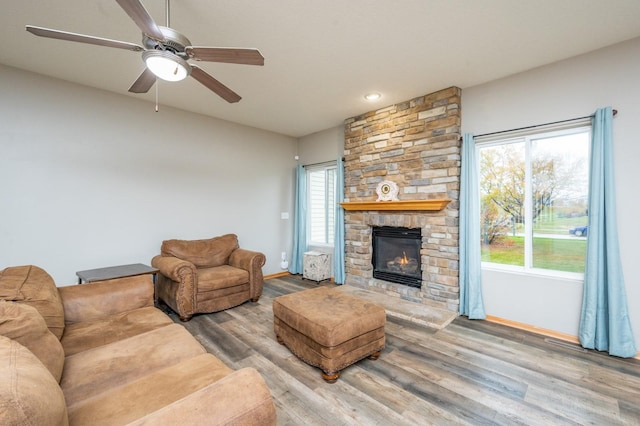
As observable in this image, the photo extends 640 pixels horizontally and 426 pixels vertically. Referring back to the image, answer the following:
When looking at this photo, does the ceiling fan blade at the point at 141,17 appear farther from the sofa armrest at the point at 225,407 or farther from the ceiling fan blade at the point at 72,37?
the sofa armrest at the point at 225,407

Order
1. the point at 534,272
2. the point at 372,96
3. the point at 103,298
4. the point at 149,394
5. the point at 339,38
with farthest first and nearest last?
the point at 372,96 → the point at 534,272 → the point at 339,38 → the point at 103,298 → the point at 149,394

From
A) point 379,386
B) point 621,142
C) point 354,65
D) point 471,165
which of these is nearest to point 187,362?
point 379,386

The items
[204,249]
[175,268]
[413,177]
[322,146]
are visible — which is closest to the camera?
[175,268]

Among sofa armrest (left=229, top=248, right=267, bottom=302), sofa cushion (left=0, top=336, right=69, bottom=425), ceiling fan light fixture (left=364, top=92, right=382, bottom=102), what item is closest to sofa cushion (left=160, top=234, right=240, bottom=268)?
sofa armrest (left=229, top=248, right=267, bottom=302)

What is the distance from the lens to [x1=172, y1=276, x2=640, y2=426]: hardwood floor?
→ 181cm


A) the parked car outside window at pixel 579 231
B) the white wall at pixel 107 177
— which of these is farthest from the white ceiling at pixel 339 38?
the parked car outside window at pixel 579 231

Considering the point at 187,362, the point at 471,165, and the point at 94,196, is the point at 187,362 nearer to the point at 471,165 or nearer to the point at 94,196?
the point at 94,196

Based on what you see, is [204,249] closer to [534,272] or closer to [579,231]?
[534,272]

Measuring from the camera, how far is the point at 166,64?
5.89 feet

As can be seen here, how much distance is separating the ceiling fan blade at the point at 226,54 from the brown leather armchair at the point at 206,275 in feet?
7.72

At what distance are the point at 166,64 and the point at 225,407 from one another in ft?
6.28

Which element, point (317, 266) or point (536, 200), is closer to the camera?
→ point (536, 200)

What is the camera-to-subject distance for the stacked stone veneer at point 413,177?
11.4 ft

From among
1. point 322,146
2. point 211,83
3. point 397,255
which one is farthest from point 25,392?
point 322,146
